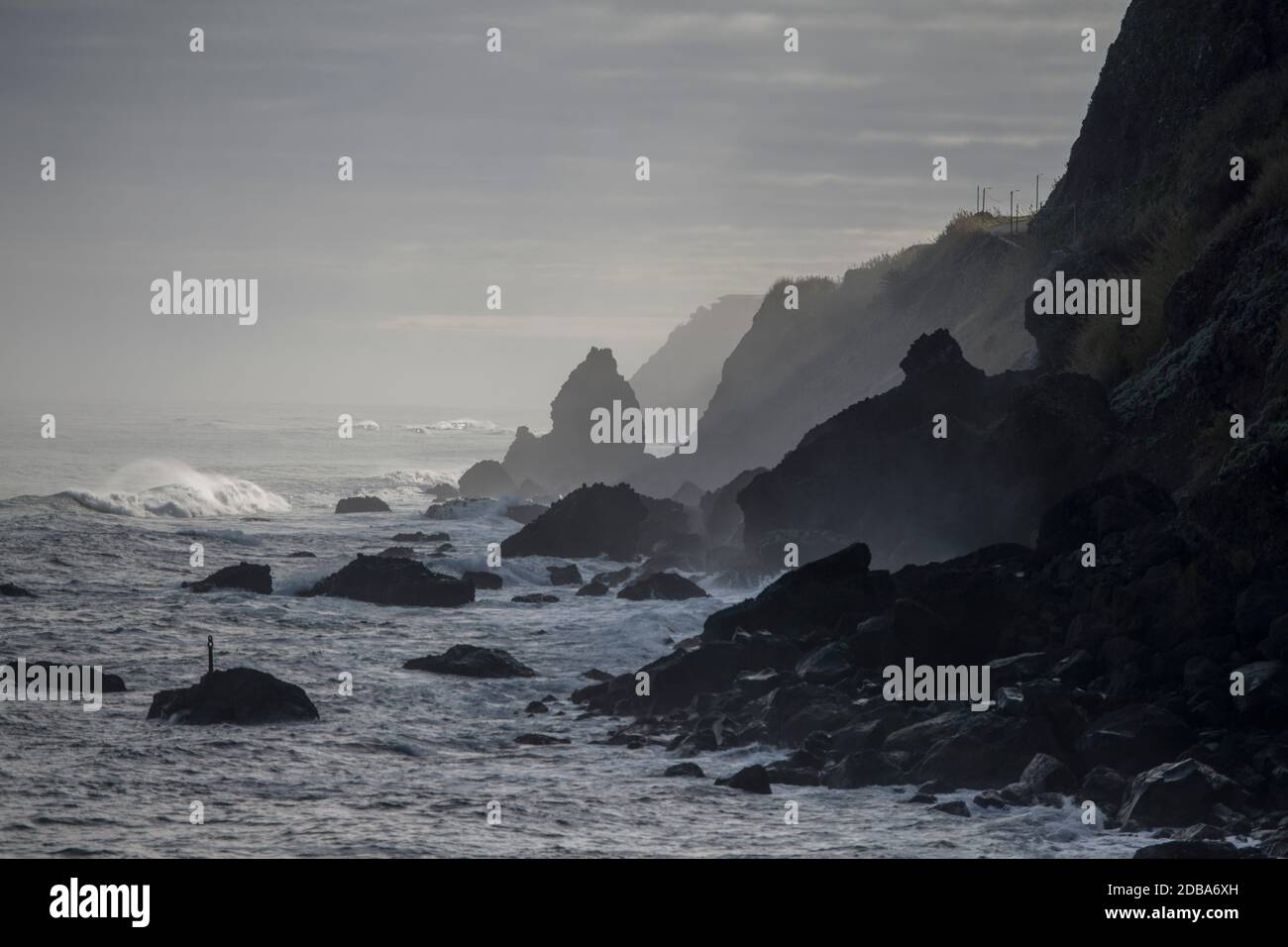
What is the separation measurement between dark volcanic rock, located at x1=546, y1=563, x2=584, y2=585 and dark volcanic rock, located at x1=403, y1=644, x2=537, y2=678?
15747 mm

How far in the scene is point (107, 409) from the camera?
616ft

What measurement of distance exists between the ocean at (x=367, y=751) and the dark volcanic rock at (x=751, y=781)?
0.64 ft

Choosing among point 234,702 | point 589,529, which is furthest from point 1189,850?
point 589,529

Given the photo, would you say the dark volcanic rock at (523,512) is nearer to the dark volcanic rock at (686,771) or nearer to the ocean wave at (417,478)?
the ocean wave at (417,478)

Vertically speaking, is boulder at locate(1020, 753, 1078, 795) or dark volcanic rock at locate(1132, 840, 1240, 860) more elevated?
boulder at locate(1020, 753, 1078, 795)

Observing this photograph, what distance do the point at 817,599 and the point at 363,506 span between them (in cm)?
5698

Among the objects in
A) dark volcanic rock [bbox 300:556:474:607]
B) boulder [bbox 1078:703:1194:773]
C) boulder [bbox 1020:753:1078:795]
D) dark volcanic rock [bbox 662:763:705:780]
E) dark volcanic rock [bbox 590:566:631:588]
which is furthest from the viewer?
dark volcanic rock [bbox 590:566:631:588]

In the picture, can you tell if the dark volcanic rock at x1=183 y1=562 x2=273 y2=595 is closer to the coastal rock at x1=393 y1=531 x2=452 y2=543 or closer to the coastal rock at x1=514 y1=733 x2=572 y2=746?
the coastal rock at x1=393 y1=531 x2=452 y2=543

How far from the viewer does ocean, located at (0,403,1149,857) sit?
17.9m

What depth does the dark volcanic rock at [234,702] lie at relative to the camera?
25078mm

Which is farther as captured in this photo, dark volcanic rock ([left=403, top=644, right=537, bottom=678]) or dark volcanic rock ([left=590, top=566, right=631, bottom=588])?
dark volcanic rock ([left=590, top=566, right=631, bottom=588])

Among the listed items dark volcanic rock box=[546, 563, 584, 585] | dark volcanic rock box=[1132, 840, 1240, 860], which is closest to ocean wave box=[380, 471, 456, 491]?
dark volcanic rock box=[546, 563, 584, 585]

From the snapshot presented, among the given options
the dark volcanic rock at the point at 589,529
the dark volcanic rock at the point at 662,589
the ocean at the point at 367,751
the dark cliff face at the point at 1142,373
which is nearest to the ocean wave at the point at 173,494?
the ocean at the point at 367,751
